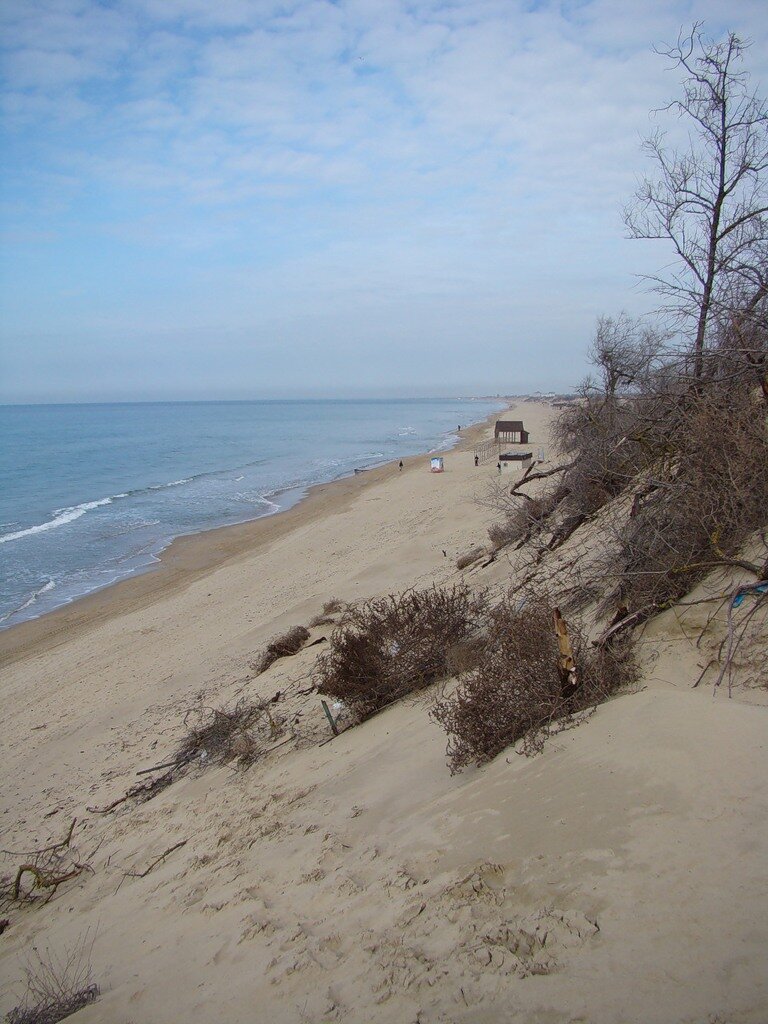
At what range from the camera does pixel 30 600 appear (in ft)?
58.0

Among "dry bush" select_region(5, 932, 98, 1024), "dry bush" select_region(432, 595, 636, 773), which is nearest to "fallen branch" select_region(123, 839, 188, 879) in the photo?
"dry bush" select_region(5, 932, 98, 1024)

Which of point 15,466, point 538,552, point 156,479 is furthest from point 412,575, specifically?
point 15,466

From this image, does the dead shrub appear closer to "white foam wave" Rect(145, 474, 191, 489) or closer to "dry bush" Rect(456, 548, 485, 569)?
"dry bush" Rect(456, 548, 485, 569)

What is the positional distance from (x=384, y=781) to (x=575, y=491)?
17.2 ft

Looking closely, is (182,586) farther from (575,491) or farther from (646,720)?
(646,720)

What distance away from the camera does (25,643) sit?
14.5 m

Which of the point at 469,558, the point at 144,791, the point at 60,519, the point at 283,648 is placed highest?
the point at 469,558

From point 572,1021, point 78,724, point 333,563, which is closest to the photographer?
point 572,1021

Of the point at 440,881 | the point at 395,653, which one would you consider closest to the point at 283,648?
the point at 395,653

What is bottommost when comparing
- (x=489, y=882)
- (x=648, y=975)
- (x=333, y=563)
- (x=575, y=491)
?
(x=333, y=563)

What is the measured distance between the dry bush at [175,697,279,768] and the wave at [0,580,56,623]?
1184cm

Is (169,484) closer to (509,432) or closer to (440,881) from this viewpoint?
(509,432)

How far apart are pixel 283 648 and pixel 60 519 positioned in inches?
930

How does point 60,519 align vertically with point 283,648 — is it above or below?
below
